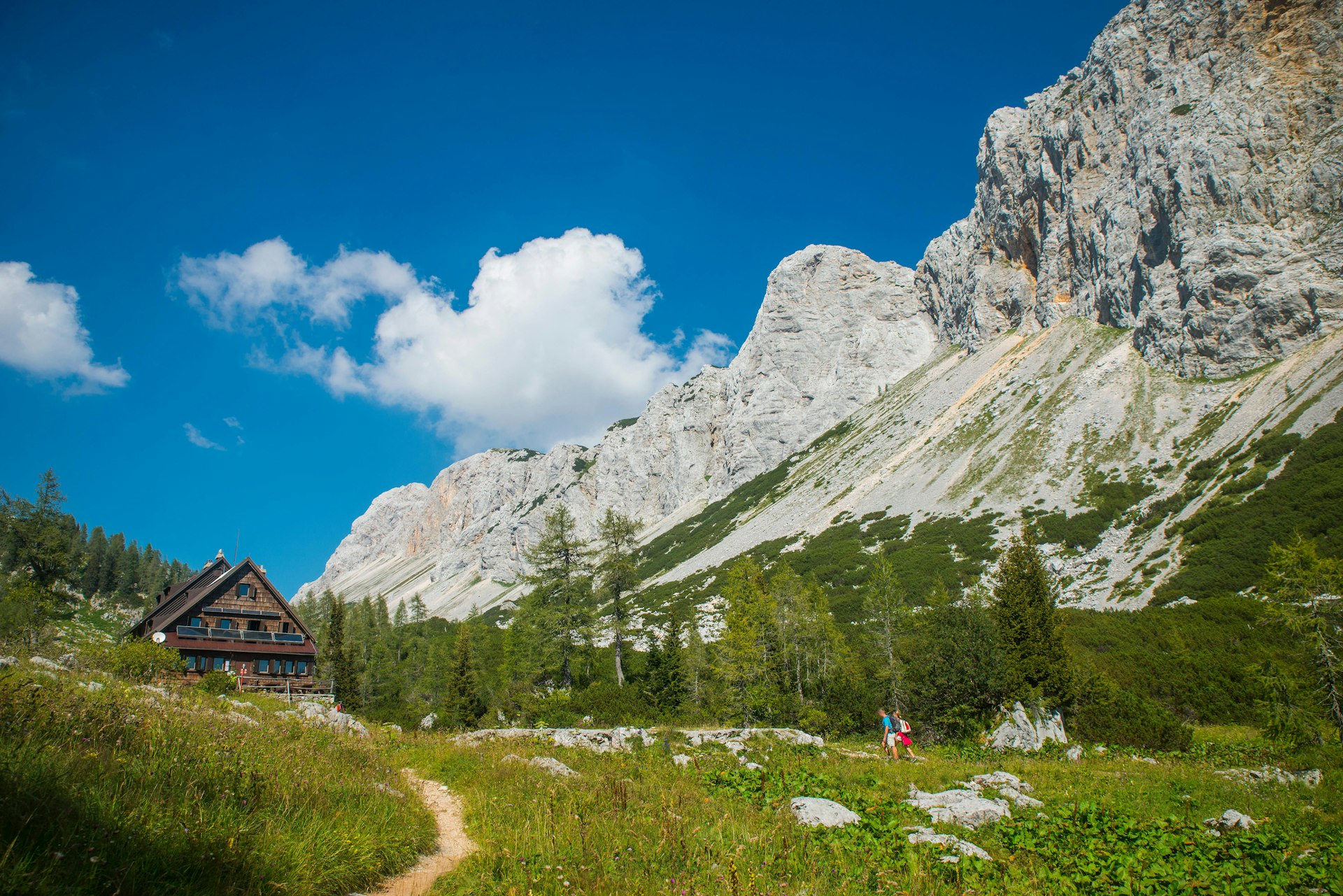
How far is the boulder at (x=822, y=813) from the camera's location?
29.1 ft

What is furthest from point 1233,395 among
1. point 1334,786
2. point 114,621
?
point 114,621

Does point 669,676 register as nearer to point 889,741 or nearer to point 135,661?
point 889,741

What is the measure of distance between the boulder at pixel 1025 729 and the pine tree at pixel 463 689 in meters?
29.6

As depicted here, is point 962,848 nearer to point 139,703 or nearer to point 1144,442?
point 139,703

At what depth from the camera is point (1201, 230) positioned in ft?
265

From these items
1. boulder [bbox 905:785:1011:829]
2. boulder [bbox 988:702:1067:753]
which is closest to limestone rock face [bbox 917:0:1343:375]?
boulder [bbox 988:702:1067:753]

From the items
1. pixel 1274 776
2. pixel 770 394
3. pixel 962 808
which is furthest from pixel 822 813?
pixel 770 394

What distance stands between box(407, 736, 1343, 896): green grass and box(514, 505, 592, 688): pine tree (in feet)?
83.6

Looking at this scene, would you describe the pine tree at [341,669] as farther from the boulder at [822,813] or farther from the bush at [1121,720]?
the bush at [1121,720]

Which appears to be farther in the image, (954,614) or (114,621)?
(114,621)

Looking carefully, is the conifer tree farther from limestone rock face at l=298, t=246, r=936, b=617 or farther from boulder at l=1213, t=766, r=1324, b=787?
limestone rock face at l=298, t=246, r=936, b=617

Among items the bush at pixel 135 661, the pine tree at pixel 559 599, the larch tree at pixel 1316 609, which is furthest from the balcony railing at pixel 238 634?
the larch tree at pixel 1316 609

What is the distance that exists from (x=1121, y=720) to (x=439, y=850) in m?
26.9

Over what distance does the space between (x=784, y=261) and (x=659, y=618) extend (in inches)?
4991
